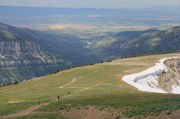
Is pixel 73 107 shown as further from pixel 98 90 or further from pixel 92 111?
pixel 98 90

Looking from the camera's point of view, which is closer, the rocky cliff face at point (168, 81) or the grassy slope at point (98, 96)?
the grassy slope at point (98, 96)

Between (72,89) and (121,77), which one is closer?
(72,89)

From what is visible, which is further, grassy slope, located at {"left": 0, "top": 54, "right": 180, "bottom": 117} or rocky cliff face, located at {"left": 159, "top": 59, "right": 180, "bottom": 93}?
rocky cliff face, located at {"left": 159, "top": 59, "right": 180, "bottom": 93}

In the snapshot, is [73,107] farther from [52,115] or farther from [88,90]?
[88,90]

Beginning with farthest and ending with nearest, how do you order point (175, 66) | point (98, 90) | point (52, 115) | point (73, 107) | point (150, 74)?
point (175, 66) → point (150, 74) → point (98, 90) → point (73, 107) → point (52, 115)

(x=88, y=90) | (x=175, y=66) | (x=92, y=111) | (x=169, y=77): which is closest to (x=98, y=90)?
(x=88, y=90)

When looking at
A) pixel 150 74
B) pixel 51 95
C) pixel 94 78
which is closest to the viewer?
pixel 51 95

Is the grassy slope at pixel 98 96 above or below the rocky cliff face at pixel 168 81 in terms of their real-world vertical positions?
above

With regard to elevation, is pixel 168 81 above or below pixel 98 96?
below

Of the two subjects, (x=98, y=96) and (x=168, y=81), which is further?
(x=168, y=81)

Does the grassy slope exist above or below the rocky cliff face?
above
